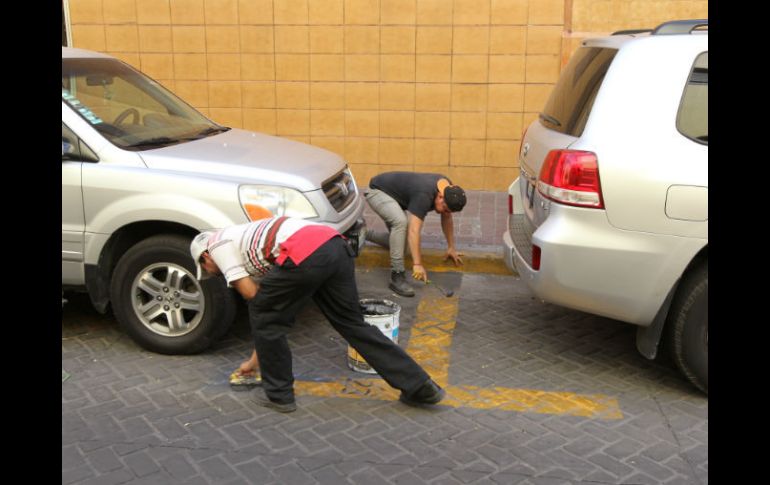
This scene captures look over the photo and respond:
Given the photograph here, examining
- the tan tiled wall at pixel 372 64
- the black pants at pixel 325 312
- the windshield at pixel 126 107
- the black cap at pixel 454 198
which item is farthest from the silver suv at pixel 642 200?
Result: the tan tiled wall at pixel 372 64

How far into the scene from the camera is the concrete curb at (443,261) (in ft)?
22.3

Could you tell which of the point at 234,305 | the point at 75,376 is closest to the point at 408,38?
the point at 234,305

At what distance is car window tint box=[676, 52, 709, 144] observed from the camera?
432cm

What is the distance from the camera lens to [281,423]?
426 cm

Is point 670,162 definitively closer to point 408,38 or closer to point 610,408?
point 610,408

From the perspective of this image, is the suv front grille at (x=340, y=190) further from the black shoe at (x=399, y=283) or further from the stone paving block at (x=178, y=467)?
the stone paving block at (x=178, y=467)

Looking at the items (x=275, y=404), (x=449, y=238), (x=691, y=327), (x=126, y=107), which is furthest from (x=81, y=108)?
(x=691, y=327)

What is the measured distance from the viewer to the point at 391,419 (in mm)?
4305

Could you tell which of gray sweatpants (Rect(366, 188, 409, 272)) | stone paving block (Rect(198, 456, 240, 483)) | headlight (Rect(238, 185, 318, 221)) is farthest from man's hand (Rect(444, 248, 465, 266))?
stone paving block (Rect(198, 456, 240, 483))

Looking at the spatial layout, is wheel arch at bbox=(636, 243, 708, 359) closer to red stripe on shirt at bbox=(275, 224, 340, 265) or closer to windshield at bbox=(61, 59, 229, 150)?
red stripe on shirt at bbox=(275, 224, 340, 265)

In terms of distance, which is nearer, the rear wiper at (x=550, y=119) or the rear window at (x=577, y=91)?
the rear window at (x=577, y=91)

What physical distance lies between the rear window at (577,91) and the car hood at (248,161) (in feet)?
5.27

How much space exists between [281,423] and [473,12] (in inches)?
239

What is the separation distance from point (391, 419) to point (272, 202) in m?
1.60
